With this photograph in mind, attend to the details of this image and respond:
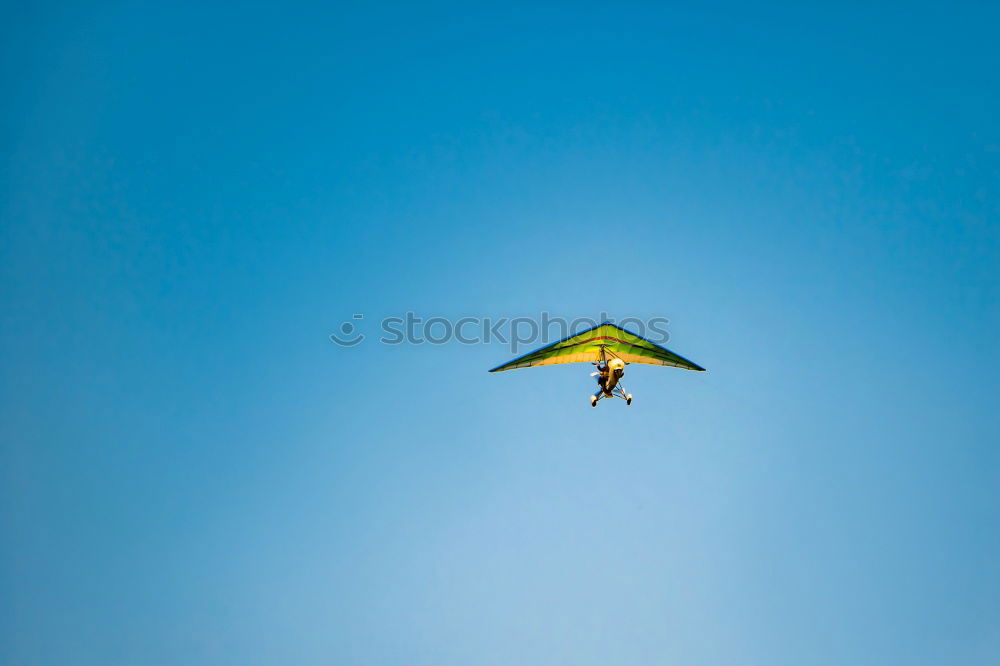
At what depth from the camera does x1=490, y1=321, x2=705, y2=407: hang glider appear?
24.0 metres

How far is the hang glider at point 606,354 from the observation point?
24.0 m

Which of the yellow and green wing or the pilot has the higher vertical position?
the yellow and green wing

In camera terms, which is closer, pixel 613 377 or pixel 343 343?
pixel 613 377

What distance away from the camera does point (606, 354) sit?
25.4 meters

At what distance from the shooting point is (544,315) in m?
27.0

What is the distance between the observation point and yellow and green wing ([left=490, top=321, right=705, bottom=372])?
25469 mm

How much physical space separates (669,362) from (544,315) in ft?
17.2

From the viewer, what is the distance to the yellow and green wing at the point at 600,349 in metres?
25.5

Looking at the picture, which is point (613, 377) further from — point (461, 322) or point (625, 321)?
point (461, 322)

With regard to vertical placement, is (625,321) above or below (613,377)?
above

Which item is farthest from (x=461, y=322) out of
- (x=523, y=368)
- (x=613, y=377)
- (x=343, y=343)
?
(x=613, y=377)

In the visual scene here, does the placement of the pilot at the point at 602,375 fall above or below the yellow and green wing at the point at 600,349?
below

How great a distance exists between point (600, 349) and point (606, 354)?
1.48 meters

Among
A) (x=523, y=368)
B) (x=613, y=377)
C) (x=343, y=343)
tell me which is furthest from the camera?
(x=343, y=343)
